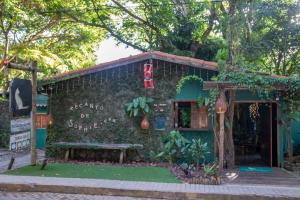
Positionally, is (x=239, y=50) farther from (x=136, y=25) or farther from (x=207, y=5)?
(x=136, y=25)

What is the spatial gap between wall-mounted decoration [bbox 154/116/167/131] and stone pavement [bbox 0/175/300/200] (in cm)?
365

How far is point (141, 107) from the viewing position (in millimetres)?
11570

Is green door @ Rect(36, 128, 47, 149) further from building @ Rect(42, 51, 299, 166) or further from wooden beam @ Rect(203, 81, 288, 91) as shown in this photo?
wooden beam @ Rect(203, 81, 288, 91)

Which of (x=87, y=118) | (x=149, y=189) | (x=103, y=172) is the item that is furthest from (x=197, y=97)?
(x=149, y=189)

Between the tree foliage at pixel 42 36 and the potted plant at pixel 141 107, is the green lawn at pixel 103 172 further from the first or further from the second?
the tree foliage at pixel 42 36

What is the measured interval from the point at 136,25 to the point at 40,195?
14010 millimetres

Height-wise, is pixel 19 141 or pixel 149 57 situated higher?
pixel 149 57

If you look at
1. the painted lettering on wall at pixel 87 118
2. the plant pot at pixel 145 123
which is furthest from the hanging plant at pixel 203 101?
the painted lettering on wall at pixel 87 118

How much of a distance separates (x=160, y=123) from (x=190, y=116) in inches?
41.9

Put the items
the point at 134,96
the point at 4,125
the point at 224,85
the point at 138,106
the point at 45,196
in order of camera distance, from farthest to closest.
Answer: the point at 4,125 < the point at 134,96 < the point at 138,106 < the point at 224,85 < the point at 45,196

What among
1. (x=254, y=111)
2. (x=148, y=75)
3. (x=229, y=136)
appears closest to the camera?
(x=229, y=136)

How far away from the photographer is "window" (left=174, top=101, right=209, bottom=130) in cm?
1163

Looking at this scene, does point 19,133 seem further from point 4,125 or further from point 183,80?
point 4,125

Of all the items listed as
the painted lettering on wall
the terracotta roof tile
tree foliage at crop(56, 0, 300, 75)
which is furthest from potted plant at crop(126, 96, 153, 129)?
tree foliage at crop(56, 0, 300, 75)
